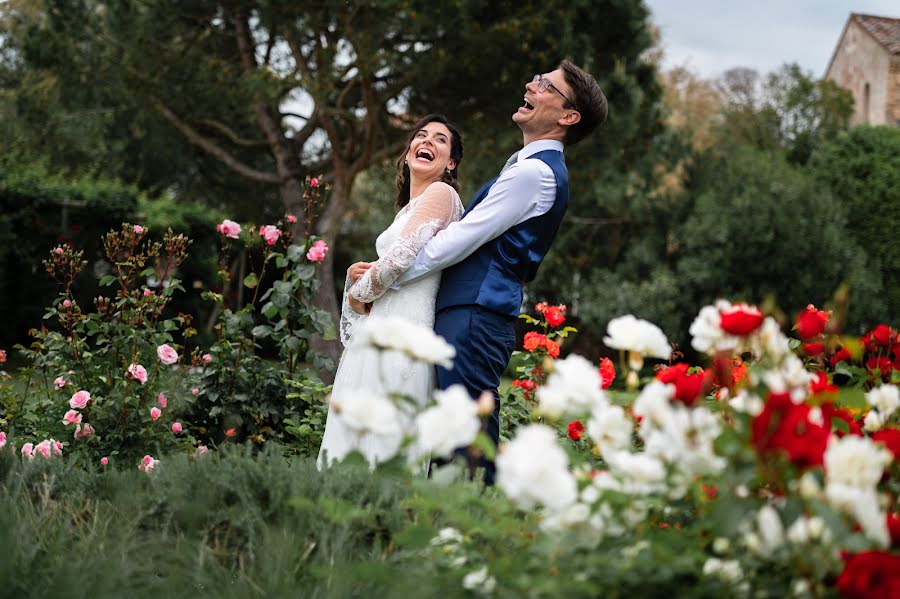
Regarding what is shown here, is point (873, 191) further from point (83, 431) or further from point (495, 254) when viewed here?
point (83, 431)

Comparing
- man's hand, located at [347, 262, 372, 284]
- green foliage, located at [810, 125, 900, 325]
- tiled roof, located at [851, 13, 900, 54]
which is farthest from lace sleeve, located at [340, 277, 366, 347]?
tiled roof, located at [851, 13, 900, 54]

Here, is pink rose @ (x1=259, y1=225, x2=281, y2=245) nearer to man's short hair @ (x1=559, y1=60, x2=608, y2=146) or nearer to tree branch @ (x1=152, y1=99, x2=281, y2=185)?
man's short hair @ (x1=559, y1=60, x2=608, y2=146)

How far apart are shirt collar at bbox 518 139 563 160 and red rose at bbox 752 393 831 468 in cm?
192

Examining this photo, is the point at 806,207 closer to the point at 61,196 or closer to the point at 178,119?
the point at 178,119

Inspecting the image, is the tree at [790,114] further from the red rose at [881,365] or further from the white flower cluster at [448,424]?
the white flower cluster at [448,424]

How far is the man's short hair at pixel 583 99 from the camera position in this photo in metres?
3.24

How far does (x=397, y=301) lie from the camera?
320 cm

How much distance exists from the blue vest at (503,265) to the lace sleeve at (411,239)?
5.5 inches

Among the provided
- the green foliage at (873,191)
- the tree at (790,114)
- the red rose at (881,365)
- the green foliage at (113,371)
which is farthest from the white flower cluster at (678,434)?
the tree at (790,114)

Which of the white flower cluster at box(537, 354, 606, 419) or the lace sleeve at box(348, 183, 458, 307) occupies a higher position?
the lace sleeve at box(348, 183, 458, 307)

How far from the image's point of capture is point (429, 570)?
1.77 m

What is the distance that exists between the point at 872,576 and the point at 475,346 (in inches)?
70.7

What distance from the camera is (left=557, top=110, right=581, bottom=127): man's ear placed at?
3271 mm

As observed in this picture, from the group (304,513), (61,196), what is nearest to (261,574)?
(304,513)
